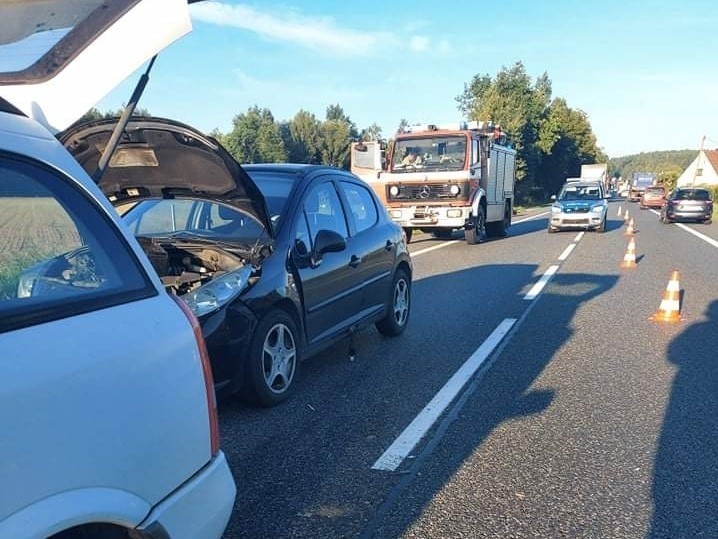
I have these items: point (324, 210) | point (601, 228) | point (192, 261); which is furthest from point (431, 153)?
point (192, 261)

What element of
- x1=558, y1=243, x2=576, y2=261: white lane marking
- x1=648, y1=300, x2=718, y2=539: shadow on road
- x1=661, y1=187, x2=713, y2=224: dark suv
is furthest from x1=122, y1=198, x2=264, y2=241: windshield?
x1=661, y1=187, x2=713, y2=224: dark suv

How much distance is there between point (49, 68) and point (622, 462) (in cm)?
352

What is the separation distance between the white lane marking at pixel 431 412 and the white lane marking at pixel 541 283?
263 cm

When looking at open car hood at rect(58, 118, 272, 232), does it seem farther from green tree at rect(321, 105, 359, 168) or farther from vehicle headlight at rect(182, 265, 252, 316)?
green tree at rect(321, 105, 359, 168)

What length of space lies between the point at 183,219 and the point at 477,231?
495 inches

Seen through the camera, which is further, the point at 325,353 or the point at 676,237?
the point at 676,237

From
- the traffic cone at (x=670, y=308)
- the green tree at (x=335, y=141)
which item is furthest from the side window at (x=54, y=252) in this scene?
the green tree at (x=335, y=141)

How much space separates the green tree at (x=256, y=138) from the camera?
81.8m

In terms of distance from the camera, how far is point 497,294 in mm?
9195

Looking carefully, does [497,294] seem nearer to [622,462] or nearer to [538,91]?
[622,462]

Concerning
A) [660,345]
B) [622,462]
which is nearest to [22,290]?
[622,462]

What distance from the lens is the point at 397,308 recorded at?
6746 millimetres

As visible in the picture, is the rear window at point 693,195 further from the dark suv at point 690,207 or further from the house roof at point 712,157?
the house roof at point 712,157

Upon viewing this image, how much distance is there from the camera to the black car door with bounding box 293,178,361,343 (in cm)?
484
